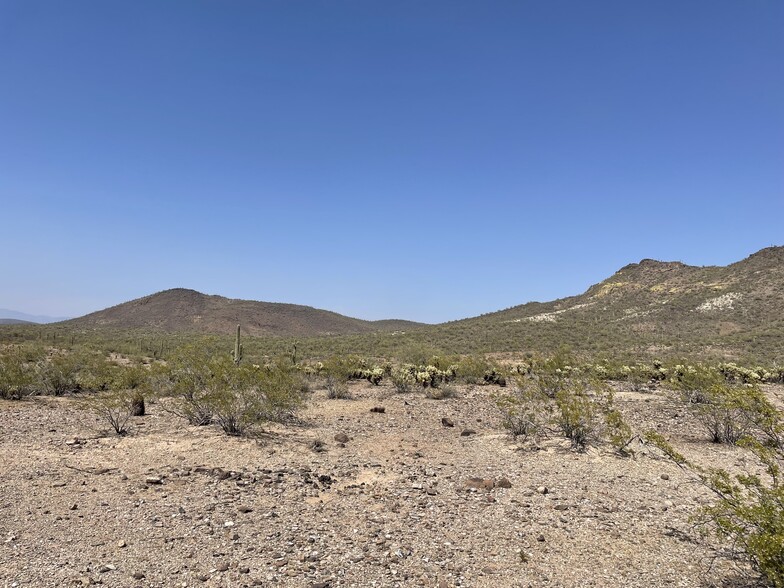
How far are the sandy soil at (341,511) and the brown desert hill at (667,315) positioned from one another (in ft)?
97.2

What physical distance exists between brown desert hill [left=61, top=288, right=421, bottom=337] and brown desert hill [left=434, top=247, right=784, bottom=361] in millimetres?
29354

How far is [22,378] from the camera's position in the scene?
54.9 ft

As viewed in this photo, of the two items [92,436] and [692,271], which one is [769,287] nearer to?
[692,271]

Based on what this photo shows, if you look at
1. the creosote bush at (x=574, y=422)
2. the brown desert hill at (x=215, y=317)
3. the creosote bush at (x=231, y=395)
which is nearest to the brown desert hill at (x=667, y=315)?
the creosote bush at (x=574, y=422)

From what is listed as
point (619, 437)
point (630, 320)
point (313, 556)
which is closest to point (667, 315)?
point (630, 320)

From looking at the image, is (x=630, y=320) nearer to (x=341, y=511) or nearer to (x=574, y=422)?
(x=574, y=422)

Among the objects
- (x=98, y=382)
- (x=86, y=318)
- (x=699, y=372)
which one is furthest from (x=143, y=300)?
(x=699, y=372)

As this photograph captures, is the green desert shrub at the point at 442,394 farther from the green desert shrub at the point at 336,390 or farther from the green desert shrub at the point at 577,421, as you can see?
the green desert shrub at the point at 577,421

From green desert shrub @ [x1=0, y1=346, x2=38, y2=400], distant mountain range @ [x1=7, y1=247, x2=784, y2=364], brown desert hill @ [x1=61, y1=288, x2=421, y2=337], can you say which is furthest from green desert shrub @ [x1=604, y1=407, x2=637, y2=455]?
brown desert hill @ [x1=61, y1=288, x2=421, y2=337]

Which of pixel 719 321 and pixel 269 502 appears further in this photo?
pixel 719 321

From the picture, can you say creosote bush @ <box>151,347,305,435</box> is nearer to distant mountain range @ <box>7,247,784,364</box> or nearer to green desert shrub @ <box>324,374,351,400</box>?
green desert shrub @ <box>324,374,351,400</box>

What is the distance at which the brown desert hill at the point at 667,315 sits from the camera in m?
39.3

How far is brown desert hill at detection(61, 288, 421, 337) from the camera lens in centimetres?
8212

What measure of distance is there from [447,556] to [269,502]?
119 inches
